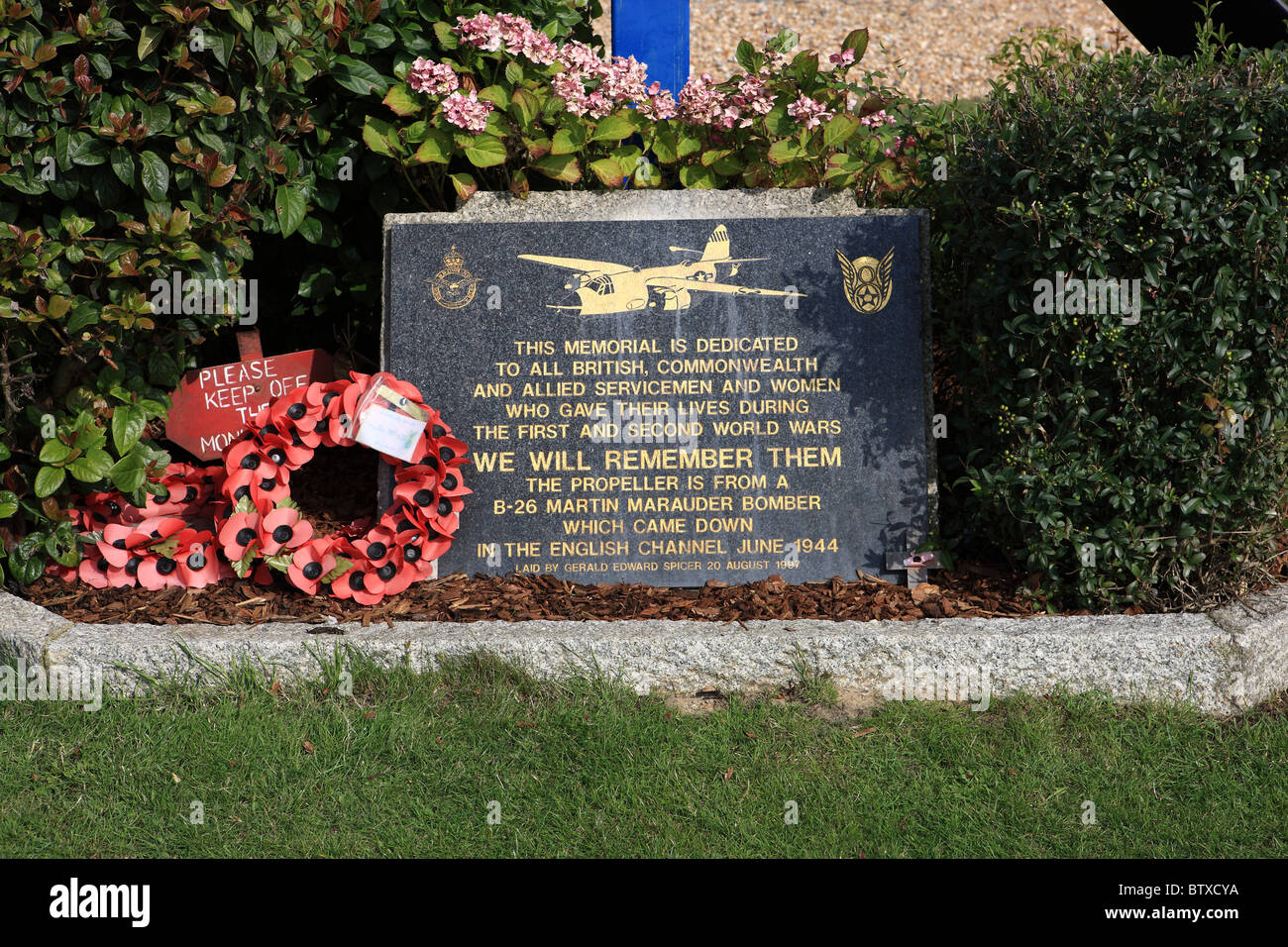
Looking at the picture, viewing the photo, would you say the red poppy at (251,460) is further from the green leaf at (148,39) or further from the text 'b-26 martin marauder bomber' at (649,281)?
the green leaf at (148,39)

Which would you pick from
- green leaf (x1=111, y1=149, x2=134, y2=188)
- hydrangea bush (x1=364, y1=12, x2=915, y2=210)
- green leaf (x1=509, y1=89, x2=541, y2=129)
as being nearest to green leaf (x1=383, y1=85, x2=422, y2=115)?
hydrangea bush (x1=364, y1=12, x2=915, y2=210)

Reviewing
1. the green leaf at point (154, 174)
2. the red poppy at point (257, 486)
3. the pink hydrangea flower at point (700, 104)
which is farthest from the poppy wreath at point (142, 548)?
the pink hydrangea flower at point (700, 104)

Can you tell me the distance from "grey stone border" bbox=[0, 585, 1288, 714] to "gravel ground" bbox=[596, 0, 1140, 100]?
16843 mm

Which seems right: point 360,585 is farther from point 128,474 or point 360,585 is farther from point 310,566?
point 128,474

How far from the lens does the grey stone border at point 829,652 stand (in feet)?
10.7

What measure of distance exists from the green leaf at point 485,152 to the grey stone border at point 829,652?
1911 millimetres

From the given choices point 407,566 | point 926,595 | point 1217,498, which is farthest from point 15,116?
point 1217,498

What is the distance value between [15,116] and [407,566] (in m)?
1.94

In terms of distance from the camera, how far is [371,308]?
5.00m

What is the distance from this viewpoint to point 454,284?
4.14m

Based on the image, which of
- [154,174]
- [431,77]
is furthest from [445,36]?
[154,174]

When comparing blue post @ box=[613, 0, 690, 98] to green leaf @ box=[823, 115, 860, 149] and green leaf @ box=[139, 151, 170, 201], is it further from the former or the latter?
green leaf @ box=[139, 151, 170, 201]

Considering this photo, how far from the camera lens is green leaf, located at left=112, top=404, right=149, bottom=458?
375cm

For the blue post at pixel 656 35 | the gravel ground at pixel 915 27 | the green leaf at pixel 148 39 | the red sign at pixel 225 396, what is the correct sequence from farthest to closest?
the gravel ground at pixel 915 27, the blue post at pixel 656 35, the red sign at pixel 225 396, the green leaf at pixel 148 39
